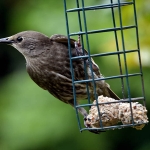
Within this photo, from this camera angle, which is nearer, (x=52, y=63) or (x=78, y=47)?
(x=78, y=47)

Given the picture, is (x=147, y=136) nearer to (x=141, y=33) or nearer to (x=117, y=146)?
(x=117, y=146)

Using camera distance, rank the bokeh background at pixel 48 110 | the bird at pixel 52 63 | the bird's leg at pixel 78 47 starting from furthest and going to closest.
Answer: the bokeh background at pixel 48 110 < the bird at pixel 52 63 < the bird's leg at pixel 78 47

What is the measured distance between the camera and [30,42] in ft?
19.4

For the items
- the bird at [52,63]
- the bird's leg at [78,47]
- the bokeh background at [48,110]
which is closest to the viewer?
the bird's leg at [78,47]

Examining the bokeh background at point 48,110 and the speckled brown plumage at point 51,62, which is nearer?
the speckled brown plumage at point 51,62

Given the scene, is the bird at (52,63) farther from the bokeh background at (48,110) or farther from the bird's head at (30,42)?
the bokeh background at (48,110)

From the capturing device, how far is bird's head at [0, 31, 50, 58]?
19.3 ft

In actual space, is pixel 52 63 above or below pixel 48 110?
above

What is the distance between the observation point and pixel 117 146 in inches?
301

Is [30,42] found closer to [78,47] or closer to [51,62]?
[51,62]

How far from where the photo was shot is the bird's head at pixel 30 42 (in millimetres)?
5879

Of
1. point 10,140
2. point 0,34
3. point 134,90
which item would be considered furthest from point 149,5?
point 0,34

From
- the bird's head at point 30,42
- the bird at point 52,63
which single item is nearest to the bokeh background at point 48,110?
the bird at point 52,63

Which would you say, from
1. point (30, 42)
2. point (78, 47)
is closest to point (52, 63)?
point (30, 42)
